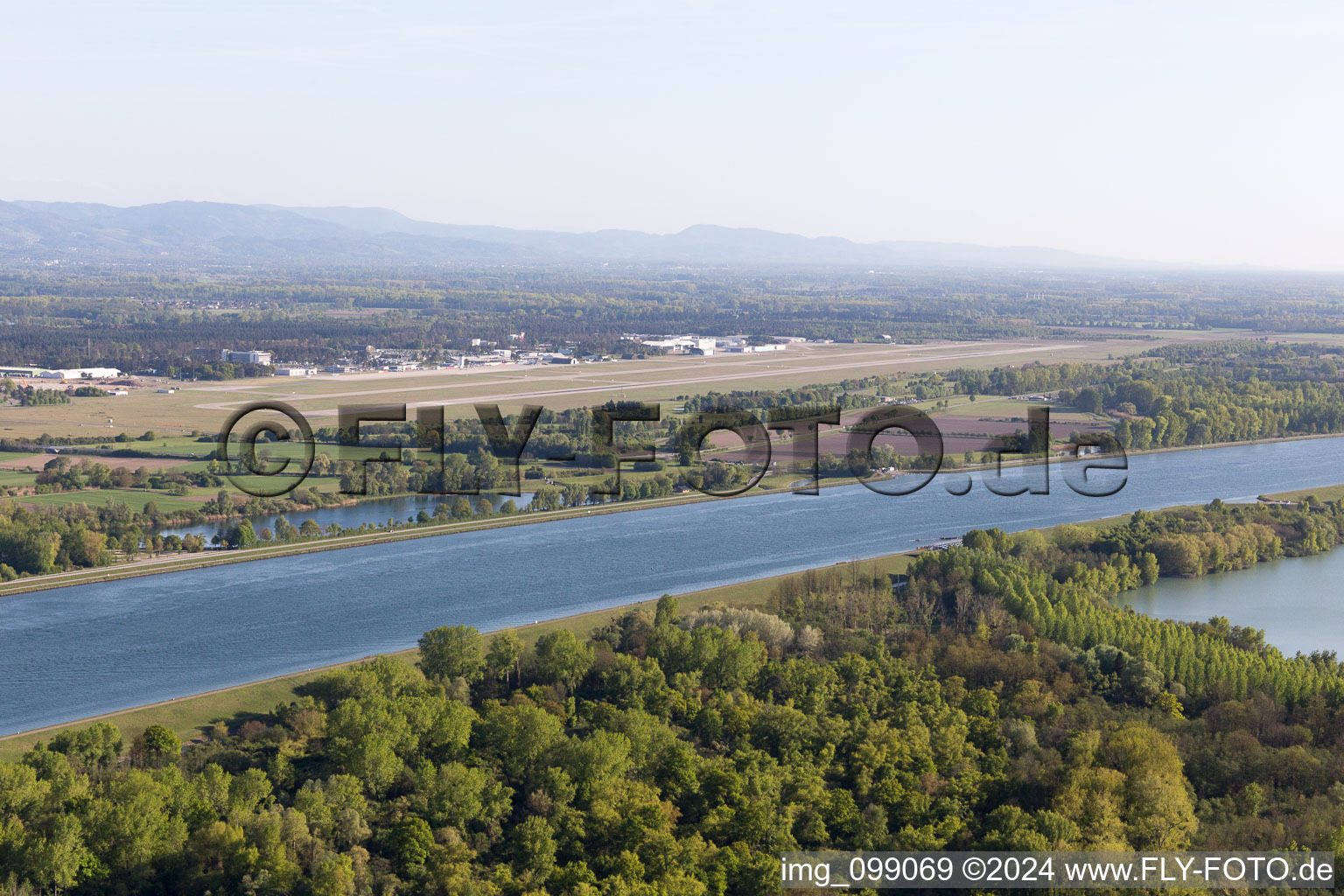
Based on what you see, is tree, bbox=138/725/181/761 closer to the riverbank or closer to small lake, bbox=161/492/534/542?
the riverbank

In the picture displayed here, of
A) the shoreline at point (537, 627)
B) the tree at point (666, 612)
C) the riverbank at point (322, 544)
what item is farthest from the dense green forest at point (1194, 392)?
the tree at point (666, 612)

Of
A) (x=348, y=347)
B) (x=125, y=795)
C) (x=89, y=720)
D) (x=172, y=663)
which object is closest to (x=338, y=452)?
(x=172, y=663)

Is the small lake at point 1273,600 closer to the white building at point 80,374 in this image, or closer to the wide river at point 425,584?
the wide river at point 425,584

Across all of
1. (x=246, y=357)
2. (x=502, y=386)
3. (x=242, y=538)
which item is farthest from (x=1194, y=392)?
(x=246, y=357)

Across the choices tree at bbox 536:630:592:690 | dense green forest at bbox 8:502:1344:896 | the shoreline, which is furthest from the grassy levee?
tree at bbox 536:630:592:690

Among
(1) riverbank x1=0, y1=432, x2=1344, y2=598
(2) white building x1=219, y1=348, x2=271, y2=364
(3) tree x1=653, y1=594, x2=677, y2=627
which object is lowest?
(1) riverbank x1=0, y1=432, x2=1344, y2=598

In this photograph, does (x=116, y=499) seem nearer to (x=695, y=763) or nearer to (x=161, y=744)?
(x=161, y=744)
